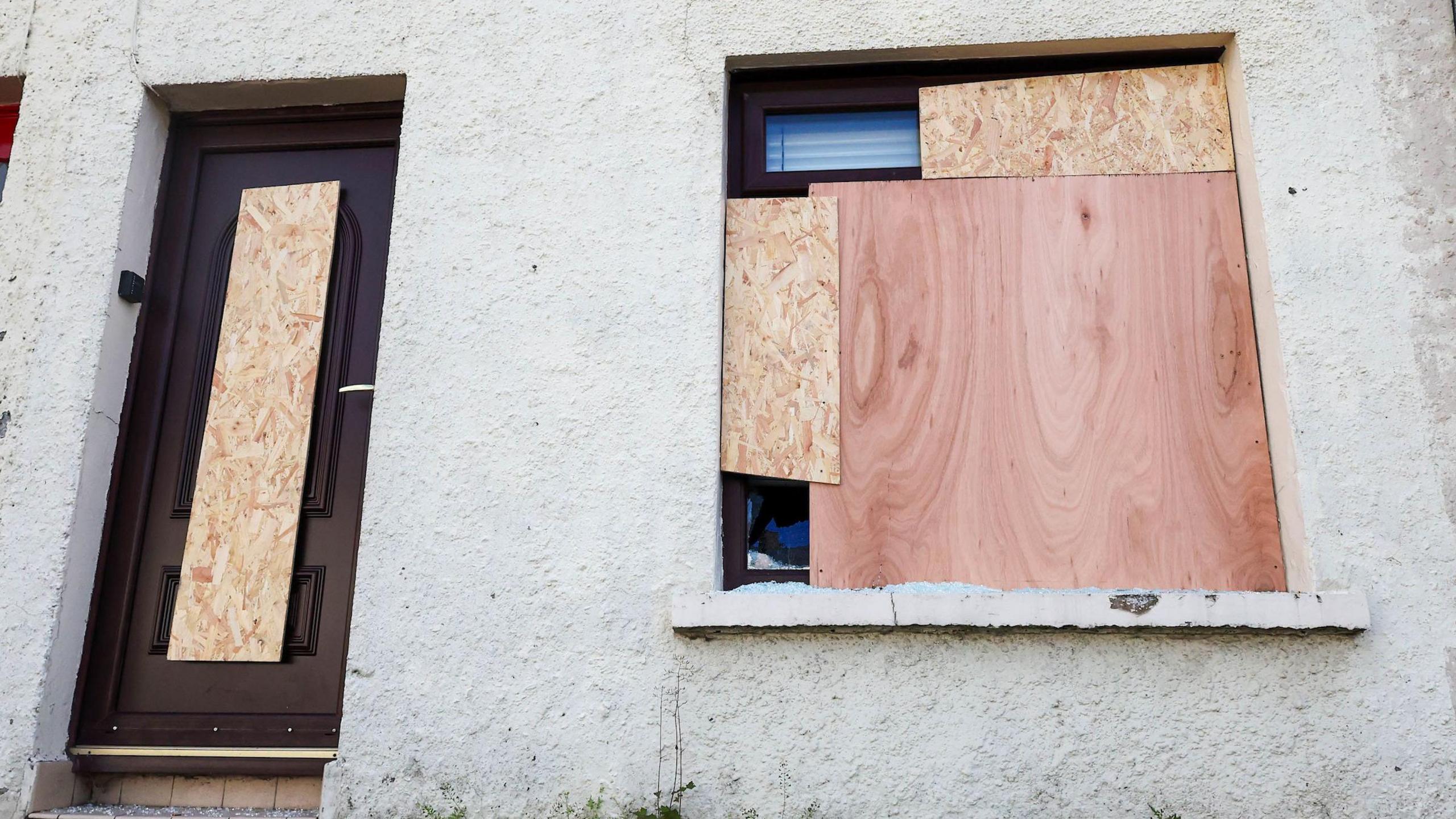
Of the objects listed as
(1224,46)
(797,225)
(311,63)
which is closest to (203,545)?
(311,63)

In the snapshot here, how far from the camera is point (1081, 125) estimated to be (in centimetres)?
372

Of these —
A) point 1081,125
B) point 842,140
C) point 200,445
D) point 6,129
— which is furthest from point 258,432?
point 1081,125

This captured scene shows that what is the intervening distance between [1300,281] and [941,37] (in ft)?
4.91

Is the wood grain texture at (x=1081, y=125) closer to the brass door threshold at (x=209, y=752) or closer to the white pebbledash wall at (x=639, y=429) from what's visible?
the white pebbledash wall at (x=639, y=429)

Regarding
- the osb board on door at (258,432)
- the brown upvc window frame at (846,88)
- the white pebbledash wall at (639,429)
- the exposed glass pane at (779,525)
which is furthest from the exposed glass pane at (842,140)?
the osb board on door at (258,432)

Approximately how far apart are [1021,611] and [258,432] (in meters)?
2.78

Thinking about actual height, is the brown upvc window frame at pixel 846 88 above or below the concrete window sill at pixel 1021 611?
above

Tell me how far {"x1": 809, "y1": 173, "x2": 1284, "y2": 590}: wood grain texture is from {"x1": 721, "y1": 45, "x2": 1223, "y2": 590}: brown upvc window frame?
0.73 ft

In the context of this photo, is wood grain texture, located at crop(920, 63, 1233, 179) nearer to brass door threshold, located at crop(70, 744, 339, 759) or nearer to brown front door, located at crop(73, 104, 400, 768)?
brown front door, located at crop(73, 104, 400, 768)

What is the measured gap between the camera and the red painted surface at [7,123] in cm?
432

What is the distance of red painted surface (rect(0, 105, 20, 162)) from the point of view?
4.32m

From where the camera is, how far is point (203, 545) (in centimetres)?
367


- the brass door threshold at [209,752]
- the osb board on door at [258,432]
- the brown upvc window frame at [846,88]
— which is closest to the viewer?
the brass door threshold at [209,752]

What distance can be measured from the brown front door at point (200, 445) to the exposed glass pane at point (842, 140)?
1.55 meters
